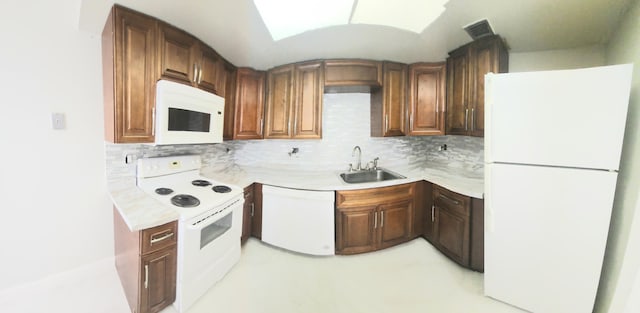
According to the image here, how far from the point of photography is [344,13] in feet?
3.79

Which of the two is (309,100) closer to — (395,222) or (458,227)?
(395,222)

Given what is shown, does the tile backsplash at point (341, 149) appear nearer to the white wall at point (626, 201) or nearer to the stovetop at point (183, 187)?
the stovetop at point (183, 187)

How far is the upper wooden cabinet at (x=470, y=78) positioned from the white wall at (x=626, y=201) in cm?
47

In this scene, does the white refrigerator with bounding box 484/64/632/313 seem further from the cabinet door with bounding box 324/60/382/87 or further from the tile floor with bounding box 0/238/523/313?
the cabinet door with bounding box 324/60/382/87

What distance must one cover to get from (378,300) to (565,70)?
1718mm

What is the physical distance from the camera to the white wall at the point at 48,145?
126 centimetres

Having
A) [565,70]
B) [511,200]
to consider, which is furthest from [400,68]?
[511,200]

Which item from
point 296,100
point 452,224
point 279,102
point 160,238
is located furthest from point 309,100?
point 452,224

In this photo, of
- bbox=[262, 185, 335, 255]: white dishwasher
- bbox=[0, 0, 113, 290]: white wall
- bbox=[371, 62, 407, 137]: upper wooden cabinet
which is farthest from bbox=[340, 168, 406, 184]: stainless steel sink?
bbox=[0, 0, 113, 290]: white wall

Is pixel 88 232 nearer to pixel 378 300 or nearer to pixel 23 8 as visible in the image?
pixel 23 8

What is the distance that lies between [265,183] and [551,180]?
200 cm

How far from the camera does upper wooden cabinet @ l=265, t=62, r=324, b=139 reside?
6.84ft

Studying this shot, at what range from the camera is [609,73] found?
1038 millimetres

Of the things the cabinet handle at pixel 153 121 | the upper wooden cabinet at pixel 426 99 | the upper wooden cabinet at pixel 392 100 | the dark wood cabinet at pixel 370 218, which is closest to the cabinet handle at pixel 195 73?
the cabinet handle at pixel 153 121
